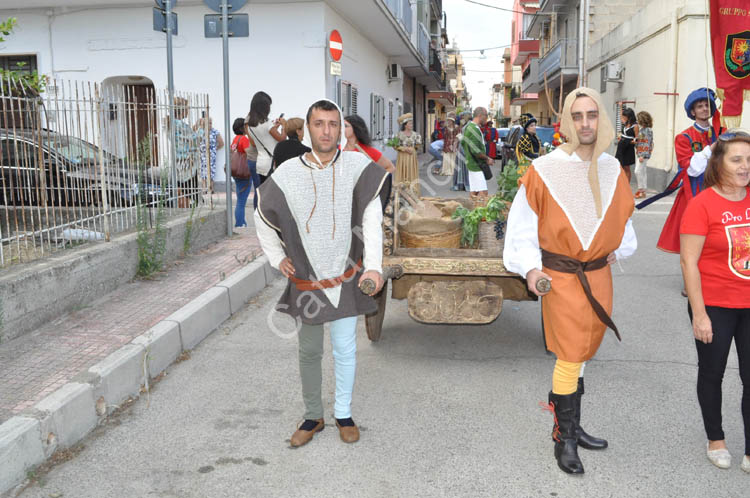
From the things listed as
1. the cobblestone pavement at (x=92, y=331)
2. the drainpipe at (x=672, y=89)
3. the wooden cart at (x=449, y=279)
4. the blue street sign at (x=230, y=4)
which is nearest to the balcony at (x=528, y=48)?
the drainpipe at (x=672, y=89)

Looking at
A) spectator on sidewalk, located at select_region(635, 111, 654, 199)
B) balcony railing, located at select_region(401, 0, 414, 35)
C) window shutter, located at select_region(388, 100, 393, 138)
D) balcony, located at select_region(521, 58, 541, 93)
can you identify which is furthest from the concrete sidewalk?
balcony, located at select_region(521, 58, 541, 93)

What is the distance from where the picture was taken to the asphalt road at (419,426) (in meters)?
3.35

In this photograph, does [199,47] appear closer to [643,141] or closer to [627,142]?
[627,142]

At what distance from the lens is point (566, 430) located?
11.4 feet

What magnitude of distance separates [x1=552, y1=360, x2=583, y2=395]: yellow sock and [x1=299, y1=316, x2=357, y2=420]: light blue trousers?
42.9 inches

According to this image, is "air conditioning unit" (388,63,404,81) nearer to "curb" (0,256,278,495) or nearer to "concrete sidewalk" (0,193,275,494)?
"concrete sidewalk" (0,193,275,494)

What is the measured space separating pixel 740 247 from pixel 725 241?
7 cm

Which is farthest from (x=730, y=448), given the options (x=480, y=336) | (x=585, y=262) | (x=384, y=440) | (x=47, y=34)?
(x=47, y=34)

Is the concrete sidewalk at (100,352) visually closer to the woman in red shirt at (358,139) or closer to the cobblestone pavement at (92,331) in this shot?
the cobblestone pavement at (92,331)

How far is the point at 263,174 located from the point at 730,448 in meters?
6.58

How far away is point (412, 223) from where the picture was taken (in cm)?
502

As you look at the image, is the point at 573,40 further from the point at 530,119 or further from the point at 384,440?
the point at 384,440

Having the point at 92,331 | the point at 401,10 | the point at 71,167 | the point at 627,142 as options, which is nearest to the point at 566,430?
the point at 92,331

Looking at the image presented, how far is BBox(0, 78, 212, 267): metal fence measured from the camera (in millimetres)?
5645
